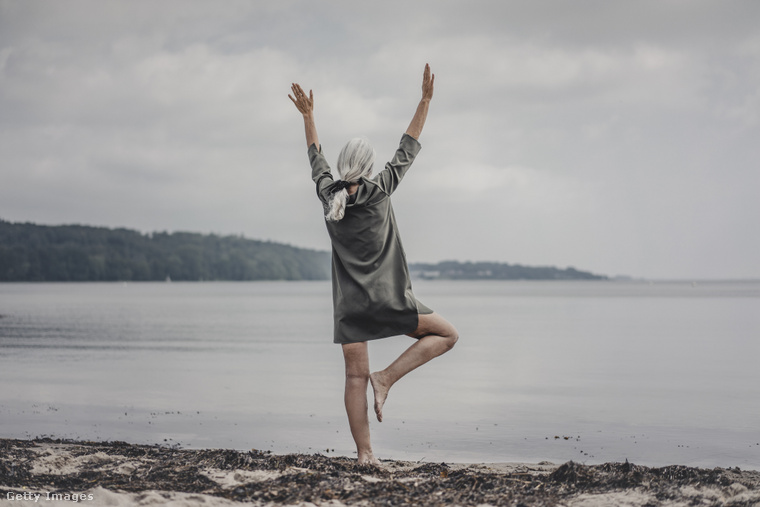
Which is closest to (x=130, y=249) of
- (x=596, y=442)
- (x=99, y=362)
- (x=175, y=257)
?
(x=175, y=257)

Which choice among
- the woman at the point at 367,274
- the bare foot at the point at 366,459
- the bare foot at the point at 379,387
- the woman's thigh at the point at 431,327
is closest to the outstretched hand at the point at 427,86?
the woman at the point at 367,274

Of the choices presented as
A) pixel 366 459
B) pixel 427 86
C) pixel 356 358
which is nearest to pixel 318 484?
pixel 366 459

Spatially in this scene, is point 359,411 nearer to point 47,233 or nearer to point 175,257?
point 47,233

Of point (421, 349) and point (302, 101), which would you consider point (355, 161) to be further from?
point (421, 349)

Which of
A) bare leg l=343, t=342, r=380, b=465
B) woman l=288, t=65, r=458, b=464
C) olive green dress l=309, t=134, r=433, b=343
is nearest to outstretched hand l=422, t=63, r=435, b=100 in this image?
woman l=288, t=65, r=458, b=464

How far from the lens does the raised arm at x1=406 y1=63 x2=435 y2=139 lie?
→ 17.0 feet

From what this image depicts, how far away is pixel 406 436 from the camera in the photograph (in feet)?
26.0

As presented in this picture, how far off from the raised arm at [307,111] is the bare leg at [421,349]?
5.26ft

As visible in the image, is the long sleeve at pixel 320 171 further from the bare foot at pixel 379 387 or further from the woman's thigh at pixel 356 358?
the bare foot at pixel 379 387

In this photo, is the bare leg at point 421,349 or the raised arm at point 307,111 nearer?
the bare leg at point 421,349

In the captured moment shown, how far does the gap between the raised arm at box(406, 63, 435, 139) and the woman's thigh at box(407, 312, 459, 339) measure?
1.31 metres

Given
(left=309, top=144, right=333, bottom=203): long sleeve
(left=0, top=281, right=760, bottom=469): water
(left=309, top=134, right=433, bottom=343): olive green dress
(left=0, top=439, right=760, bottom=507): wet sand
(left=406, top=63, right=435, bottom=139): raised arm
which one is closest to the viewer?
(left=0, top=439, right=760, bottom=507): wet sand

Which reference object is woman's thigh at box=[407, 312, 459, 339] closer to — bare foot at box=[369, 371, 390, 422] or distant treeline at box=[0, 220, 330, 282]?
bare foot at box=[369, 371, 390, 422]

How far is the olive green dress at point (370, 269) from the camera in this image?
4.92 m
